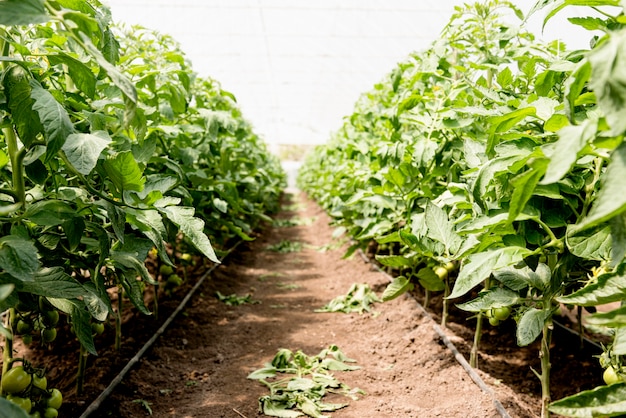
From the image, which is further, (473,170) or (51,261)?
(473,170)

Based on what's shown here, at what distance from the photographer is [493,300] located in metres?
1.60

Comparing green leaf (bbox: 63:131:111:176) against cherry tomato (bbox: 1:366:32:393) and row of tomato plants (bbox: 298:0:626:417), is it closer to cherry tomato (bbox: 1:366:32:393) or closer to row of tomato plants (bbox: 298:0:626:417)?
cherry tomato (bbox: 1:366:32:393)

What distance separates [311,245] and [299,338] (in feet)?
13.6

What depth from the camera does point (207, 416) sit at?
212 centimetres

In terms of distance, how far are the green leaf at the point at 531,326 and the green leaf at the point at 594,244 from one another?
240mm

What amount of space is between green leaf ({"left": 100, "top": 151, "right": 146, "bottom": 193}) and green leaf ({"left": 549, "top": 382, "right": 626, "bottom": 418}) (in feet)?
3.76

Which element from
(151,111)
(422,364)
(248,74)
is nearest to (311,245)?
(422,364)

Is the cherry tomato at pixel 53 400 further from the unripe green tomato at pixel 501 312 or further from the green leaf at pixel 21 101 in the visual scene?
the unripe green tomato at pixel 501 312

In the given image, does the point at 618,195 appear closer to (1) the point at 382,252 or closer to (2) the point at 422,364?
(2) the point at 422,364

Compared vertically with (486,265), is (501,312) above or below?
below

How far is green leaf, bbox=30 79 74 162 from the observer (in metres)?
1.20

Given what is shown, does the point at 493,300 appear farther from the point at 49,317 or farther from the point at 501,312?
the point at 49,317

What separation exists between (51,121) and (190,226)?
503mm

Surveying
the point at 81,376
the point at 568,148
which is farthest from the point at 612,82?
the point at 81,376
